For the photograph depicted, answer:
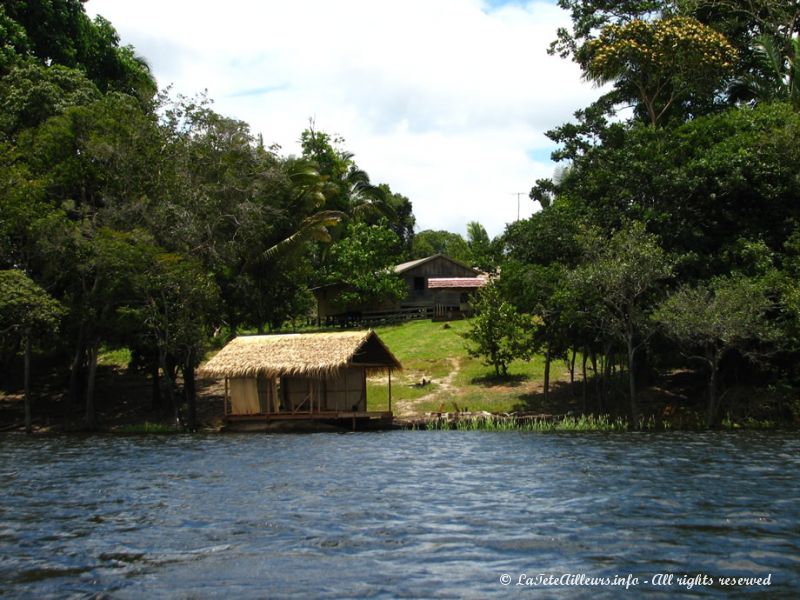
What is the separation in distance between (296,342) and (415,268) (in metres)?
32.7

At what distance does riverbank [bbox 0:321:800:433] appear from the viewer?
3291cm

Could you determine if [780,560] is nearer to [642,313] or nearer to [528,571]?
[528,571]

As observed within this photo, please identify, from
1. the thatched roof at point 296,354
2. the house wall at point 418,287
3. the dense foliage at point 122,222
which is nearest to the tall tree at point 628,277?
the thatched roof at point 296,354

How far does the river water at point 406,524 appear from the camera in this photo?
991cm

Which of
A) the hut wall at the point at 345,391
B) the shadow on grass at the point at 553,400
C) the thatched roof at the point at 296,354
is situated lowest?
the shadow on grass at the point at 553,400

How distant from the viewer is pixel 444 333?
183 feet

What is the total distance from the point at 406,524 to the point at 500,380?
3020 centimetres

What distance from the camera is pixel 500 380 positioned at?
42875 mm

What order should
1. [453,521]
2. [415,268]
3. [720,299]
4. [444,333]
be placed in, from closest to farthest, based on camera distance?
[453,521], [720,299], [444,333], [415,268]

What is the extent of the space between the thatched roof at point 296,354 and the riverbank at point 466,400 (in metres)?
3.68

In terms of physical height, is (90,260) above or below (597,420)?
above

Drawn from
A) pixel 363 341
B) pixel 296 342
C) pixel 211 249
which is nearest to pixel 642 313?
pixel 363 341

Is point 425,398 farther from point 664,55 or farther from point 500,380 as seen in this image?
point 664,55

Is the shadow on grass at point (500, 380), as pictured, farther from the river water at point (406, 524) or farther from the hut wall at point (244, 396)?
the river water at point (406, 524)
